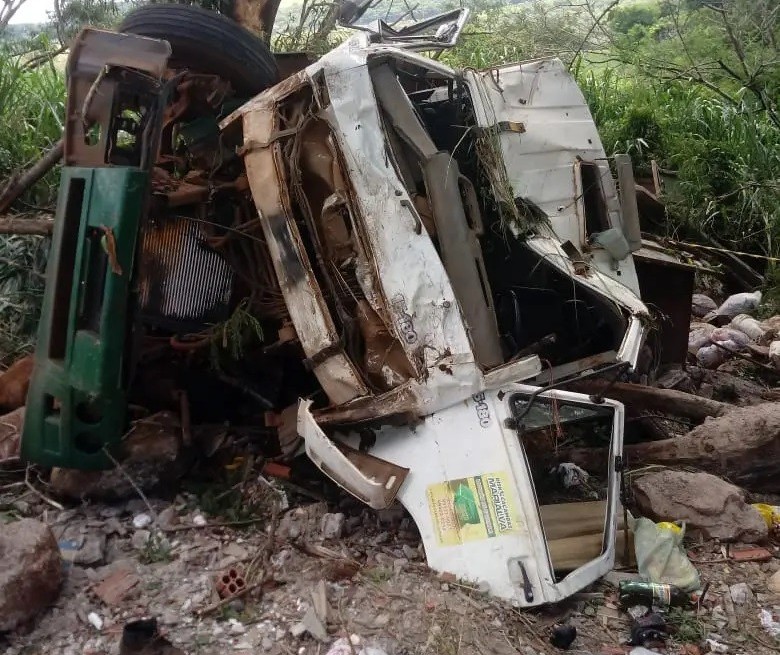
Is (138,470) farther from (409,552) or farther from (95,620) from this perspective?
(409,552)

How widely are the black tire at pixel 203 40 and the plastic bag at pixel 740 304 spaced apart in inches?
183

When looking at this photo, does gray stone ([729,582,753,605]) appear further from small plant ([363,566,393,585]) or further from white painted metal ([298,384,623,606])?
small plant ([363,566,393,585])

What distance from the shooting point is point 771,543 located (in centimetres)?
347

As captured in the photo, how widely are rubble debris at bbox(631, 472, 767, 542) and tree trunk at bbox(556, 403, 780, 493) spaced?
0.24 meters

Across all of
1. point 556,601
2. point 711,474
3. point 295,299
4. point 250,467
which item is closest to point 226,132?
point 295,299

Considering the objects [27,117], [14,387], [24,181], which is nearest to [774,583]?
[14,387]

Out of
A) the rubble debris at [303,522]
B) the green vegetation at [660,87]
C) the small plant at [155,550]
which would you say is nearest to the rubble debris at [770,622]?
the rubble debris at [303,522]

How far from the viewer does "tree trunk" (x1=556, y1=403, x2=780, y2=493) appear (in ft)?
12.4

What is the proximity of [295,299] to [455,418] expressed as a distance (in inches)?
34.0

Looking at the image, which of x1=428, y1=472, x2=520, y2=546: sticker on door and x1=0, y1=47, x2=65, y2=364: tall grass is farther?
x1=0, y1=47, x2=65, y2=364: tall grass

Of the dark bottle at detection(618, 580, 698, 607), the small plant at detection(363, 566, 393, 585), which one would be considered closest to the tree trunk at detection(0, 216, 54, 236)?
the small plant at detection(363, 566, 393, 585)

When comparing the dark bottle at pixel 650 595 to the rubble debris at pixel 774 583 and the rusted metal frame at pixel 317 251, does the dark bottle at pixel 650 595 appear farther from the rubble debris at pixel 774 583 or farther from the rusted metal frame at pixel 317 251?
the rusted metal frame at pixel 317 251

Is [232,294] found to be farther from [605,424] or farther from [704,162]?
[704,162]

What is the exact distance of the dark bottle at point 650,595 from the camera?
2867mm
